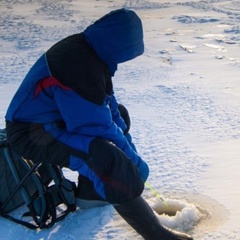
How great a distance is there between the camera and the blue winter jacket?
2.18m

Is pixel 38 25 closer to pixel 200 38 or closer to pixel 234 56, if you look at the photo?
pixel 200 38

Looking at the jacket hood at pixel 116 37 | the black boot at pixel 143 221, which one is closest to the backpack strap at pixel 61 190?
the black boot at pixel 143 221

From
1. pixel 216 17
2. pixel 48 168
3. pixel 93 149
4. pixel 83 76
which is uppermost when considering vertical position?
pixel 83 76

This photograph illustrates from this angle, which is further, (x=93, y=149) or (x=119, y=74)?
(x=119, y=74)

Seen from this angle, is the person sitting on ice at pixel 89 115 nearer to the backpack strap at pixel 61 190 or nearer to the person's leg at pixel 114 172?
the person's leg at pixel 114 172

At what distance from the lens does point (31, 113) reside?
232 cm

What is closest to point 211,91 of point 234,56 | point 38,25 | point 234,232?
point 234,56

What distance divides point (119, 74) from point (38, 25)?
11.4ft

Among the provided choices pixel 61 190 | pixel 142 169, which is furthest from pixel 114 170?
pixel 61 190

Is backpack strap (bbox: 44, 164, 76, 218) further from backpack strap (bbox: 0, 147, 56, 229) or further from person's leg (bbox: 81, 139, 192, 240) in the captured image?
person's leg (bbox: 81, 139, 192, 240)

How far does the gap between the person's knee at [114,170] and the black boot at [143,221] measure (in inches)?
4.9

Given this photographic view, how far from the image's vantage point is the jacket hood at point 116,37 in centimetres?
221

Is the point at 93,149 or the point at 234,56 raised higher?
the point at 93,149

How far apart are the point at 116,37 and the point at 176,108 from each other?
7.40 ft
